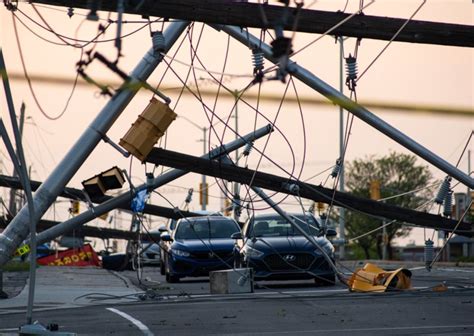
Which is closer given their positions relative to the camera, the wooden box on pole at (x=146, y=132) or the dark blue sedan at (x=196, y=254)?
the wooden box on pole at (x=146, y=132)

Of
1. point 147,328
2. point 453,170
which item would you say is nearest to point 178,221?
point 453,170

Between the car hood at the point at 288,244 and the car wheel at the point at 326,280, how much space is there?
0.49m

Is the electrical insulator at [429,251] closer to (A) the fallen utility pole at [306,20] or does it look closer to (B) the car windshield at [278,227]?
(B) the car windshield at [278,227]

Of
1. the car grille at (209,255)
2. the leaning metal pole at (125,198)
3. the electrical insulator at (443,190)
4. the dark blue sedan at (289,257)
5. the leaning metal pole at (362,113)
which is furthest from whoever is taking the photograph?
the car grille at (209,255)

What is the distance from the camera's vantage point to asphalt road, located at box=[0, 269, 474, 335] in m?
14.6

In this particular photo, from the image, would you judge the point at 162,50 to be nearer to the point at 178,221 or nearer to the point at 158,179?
the point at 158,179

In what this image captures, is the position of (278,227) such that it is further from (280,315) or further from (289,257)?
(280,315)

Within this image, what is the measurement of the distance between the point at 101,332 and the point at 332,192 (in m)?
7.52

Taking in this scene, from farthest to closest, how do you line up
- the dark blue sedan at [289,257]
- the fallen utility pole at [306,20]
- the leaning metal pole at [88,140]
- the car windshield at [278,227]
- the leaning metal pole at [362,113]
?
1. the car windshield at [278,227]
2. the dark blue sedan at [289,257]
3. the leaning metal pole at [88,140]
4. the leaning metal pole at [362,113]
5. the fallen utility pole at [306,20]

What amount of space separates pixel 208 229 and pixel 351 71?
47.9ft

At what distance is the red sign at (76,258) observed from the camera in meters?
52.6

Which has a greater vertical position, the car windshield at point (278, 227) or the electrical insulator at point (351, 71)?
the electrical insulator at point (351, 71)

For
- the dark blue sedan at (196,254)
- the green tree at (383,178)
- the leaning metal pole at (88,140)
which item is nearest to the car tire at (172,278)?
the dark blue sedan at (196,254)

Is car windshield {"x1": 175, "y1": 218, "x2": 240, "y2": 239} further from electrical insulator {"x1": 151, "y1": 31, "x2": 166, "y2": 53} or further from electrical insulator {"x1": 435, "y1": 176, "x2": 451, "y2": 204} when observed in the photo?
electrical insulator {"x1": 151, "y1": 31, "x2": 166, "y2": 53}
